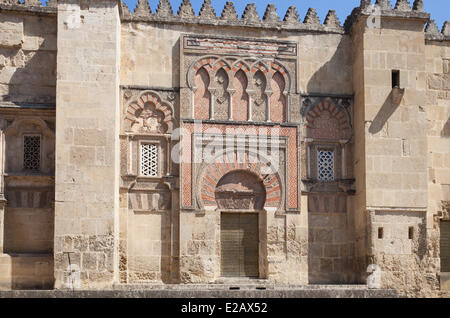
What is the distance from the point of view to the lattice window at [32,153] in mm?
11586

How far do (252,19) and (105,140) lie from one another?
125 inches

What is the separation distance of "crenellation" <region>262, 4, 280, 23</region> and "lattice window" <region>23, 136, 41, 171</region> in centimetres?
407

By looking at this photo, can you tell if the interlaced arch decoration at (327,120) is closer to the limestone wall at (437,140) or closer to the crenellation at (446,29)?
the limestone wall at (437,140)

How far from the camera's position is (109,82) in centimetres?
1126

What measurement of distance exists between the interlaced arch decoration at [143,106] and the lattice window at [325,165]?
2.44m

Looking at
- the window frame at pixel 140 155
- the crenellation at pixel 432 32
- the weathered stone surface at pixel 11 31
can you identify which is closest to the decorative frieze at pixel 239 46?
the window frame at pixel 140 155

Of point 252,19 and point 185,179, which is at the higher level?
point 252,19

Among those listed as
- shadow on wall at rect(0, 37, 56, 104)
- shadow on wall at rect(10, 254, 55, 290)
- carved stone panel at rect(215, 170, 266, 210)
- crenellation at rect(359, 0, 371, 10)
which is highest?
crenellation at rect(359, 0, 371, 10)

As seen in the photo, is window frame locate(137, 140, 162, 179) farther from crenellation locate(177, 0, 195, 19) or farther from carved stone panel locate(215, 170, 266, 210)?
crenellation locate(177, 0, 195, 19)

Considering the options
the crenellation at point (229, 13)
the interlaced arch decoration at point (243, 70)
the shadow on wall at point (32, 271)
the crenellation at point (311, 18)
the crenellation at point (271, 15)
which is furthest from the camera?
the crenellation at point (311, 18)

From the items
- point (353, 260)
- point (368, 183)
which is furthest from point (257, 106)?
point (353, 260)

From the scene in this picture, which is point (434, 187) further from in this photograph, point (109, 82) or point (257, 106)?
point (109, 82)

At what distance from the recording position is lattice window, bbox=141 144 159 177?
11.8 metres

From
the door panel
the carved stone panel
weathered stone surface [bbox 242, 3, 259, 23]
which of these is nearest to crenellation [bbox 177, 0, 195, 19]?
weathered stone surface [bbox 242, 3, 259, 23]
